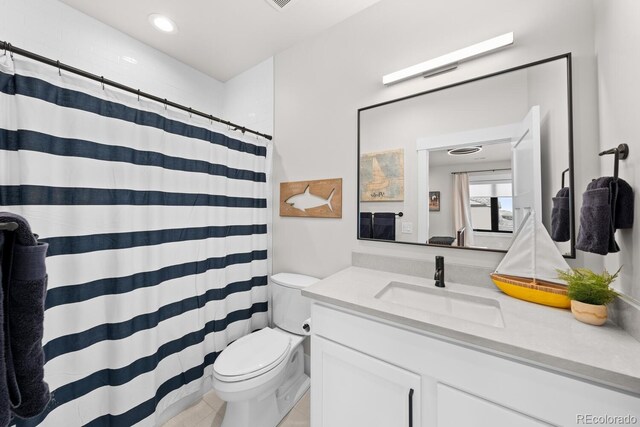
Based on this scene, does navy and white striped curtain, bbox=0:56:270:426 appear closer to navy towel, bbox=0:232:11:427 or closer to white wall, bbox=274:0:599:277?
white wall, bbox=274:0:599:277

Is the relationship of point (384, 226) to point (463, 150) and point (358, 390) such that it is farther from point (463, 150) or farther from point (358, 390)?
point (358, 390)

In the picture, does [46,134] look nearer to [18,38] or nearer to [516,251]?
[18,38]

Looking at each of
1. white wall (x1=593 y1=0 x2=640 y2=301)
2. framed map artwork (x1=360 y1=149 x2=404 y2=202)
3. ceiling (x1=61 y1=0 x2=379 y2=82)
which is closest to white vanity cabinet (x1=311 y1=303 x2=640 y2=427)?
white wall (x1=593 y1=0 x2=640 y2=301)

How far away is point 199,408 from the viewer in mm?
1553

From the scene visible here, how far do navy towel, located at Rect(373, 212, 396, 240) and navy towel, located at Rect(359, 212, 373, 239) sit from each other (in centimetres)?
3

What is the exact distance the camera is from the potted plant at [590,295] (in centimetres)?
79

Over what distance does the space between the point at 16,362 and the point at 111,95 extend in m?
1.21

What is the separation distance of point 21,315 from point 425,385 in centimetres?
115

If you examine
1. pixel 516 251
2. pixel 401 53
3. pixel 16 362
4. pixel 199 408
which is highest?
pixel 401 53

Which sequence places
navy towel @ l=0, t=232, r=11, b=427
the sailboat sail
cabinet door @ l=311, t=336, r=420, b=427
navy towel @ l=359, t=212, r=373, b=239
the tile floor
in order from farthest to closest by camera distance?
1. navy towel @ l=359, t=212, r=373, b=239
2. the tile floor
3. the sailboat sail
4. cabinet door @ l=311, t=336, r=420, b=427
5. navy towel @ l=0, t=232, r=11, b=427

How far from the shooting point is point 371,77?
Result: 157cm

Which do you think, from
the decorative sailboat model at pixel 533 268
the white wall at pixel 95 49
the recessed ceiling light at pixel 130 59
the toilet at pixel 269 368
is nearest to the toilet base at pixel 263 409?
the toilet at pixel 269 368

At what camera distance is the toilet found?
1.23m

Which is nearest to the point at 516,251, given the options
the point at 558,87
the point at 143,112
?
the point at 558,87
